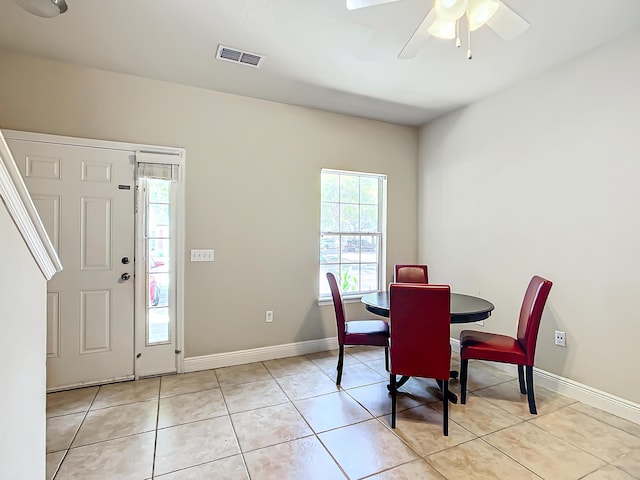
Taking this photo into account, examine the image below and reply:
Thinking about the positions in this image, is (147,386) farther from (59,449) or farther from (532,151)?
(532,151)

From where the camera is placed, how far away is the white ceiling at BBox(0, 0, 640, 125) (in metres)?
2.06

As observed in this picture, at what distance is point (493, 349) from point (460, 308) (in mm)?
371

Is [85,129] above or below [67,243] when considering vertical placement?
above

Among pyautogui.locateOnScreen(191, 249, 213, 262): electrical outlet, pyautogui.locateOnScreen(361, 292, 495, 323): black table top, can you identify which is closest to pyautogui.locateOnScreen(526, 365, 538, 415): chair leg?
pyautogui.locateOnScreen(361, 292, 495, 323): black table top

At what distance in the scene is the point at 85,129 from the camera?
278cm

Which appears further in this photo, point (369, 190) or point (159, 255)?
point (369, 190)

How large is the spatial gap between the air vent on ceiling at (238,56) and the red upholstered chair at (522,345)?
2816mm

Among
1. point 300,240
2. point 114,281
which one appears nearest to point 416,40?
point 300,240

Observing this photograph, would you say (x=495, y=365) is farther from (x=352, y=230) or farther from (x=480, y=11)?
(x=480, y=11)

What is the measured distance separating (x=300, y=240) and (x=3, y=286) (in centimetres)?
267

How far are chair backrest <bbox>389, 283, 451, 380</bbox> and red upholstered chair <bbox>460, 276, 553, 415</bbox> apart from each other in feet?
1.63

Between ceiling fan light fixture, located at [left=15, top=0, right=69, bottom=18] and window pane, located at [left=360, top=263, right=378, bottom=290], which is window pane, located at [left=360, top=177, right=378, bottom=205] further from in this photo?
ceiling fan light fixture, located at [left=15, top=0, right=69, bottom=18]

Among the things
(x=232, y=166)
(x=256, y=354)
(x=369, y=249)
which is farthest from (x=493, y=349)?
(x=232, y=166)

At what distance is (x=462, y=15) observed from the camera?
180cm
